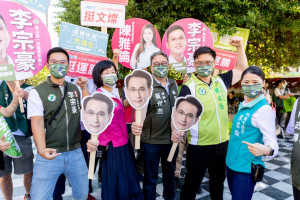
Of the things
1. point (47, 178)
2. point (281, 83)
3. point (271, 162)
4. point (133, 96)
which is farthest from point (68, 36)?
point (281, 83)

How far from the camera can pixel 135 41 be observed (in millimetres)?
3287

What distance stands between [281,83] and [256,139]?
567 cm

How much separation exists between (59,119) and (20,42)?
40.1 inches

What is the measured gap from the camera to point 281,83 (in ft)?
20.6

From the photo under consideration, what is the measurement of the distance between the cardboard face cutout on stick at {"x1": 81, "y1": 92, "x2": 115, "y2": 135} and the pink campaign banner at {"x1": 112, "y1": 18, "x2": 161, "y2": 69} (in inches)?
58.8

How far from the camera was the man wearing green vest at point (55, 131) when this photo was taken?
1.85 meters

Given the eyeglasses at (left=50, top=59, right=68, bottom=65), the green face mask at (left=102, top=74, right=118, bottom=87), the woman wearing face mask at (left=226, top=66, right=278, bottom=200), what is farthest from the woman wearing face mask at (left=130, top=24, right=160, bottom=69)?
the woman wearing face mask at (left=226, top=66, right=278, bottom=200)

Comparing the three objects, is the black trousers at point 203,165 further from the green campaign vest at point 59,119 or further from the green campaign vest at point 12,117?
the green campaign vest at point 12,117

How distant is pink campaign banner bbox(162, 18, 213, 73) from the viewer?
319cm

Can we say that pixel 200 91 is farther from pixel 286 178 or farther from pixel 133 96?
pixel 286 178

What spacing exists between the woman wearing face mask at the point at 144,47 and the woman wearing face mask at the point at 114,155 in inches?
48.1

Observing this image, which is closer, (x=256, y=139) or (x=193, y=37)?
(x=256, y=139)

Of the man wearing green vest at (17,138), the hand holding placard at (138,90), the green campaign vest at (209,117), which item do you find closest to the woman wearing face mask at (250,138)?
the green campaign vest at (209,117)

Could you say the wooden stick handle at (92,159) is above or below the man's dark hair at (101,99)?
below
